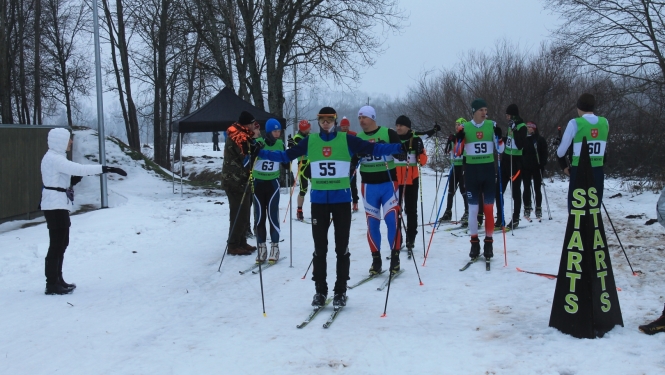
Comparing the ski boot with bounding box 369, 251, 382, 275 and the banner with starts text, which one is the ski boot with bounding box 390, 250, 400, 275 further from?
the banner with starts text

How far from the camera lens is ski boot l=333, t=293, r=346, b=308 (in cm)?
560

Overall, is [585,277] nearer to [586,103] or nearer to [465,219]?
[586,103]

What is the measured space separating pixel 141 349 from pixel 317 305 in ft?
5.94

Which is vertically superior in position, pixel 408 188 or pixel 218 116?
pixel 218 116

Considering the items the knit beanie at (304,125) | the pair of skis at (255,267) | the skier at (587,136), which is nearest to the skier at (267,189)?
the pair of skis at (255,267)

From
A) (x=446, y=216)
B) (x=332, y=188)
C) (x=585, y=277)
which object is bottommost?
(x=446, y=216)

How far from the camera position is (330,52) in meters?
18.6

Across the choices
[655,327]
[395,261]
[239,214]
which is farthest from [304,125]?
[655,327]

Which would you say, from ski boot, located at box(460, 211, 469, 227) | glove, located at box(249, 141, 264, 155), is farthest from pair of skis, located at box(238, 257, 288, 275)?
ski boot, located at box(460, 211, 469, 227)

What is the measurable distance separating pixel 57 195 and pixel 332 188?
3.52m

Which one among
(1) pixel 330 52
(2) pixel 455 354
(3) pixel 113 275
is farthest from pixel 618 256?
(1) pixel 330 52

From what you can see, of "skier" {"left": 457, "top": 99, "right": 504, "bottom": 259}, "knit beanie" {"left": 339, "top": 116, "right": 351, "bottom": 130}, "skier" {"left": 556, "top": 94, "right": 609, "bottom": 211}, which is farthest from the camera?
"knit beanie" {"left": 339, "top": 116, "right": 351, "bottom": 130}

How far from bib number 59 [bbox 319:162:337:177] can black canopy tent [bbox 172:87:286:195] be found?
1037 centimetres

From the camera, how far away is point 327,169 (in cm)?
558
